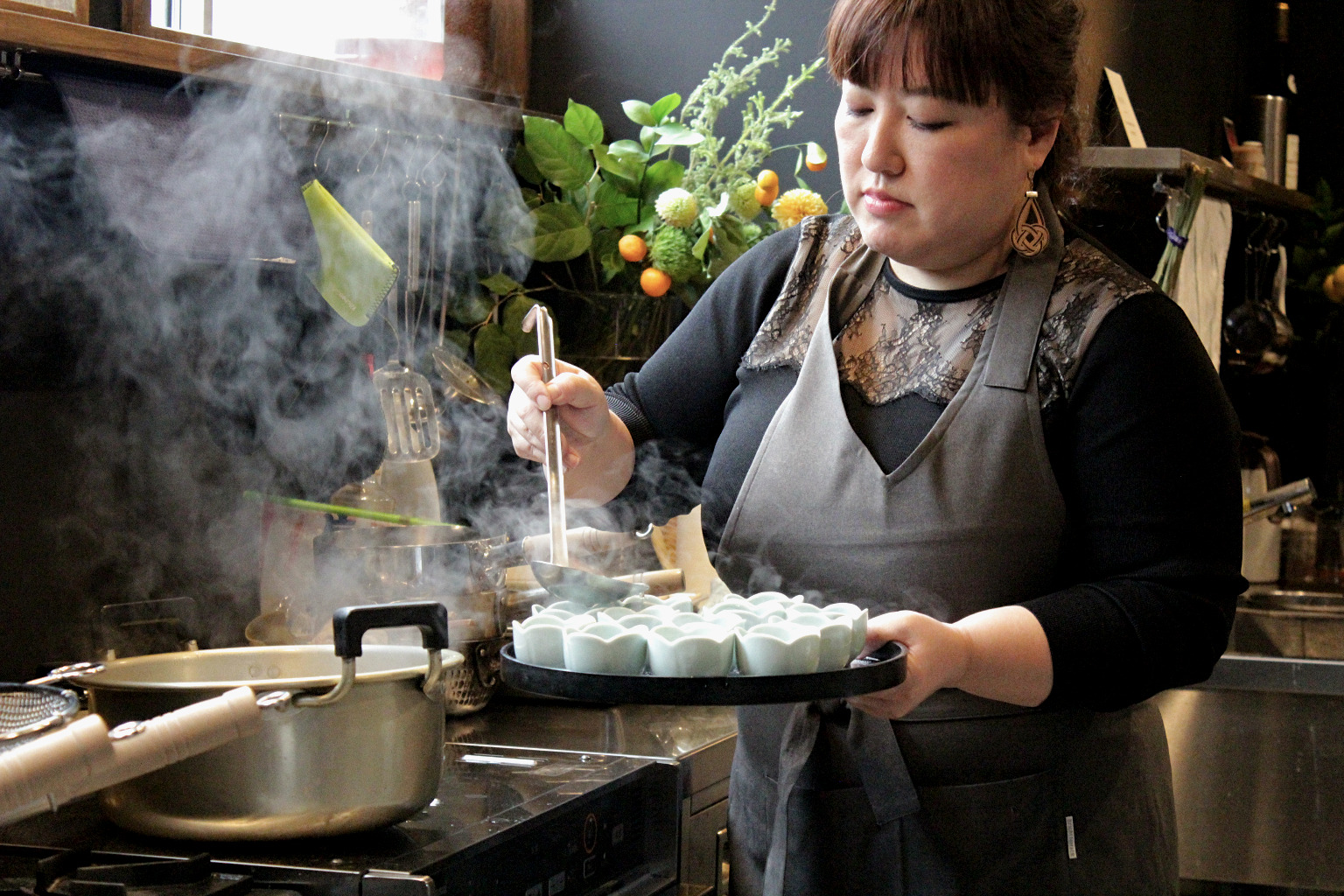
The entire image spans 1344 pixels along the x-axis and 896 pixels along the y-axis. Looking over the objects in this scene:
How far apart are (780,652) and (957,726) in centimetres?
A: 32

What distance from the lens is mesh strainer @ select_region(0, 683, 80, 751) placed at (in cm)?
87

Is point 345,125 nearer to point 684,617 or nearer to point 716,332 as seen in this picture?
point 716,332

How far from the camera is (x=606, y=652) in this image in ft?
3.71

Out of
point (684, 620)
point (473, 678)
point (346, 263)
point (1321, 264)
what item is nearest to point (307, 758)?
point (684, 620)

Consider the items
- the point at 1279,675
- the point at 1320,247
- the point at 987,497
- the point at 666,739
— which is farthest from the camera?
the point at 1320,247

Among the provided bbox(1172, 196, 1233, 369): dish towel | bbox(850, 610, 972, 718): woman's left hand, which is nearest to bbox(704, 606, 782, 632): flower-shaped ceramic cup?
bbox(850, 610, 972, 718): woman's left hand

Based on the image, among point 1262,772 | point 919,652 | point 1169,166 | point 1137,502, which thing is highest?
point 1169,166

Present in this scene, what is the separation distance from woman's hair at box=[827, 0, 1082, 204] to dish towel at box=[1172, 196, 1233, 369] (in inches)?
61.8

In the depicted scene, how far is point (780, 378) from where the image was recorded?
1.49 m

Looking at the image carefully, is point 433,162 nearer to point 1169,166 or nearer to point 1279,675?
point 1169,166

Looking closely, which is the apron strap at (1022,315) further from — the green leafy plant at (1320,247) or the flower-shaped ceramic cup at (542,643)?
the green leafy plant at (1320,247)

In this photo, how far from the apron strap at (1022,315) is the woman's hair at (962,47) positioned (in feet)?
0.46

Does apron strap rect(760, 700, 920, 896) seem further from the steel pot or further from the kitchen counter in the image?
the kitchen counter

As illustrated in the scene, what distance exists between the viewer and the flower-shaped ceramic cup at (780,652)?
3.65 ft
